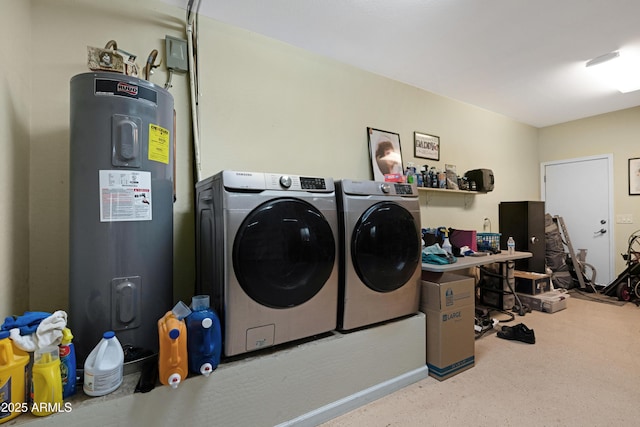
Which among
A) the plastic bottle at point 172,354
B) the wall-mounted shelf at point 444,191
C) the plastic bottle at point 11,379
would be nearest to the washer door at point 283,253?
the plastic bottle at point 172,354

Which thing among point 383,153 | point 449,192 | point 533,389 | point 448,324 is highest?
point 383,153

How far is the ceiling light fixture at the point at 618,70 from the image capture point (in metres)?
2.64

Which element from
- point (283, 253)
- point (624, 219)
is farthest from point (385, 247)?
point (624, 219)

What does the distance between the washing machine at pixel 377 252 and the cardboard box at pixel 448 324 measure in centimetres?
11

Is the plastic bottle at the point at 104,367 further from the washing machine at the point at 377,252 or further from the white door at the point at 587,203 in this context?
the white door at the point at 587,203

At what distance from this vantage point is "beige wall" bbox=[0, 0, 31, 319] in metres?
1.26

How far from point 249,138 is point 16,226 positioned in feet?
4.58

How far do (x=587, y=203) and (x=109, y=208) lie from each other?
5.93 meters

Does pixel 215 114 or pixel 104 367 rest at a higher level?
pixel 215 114

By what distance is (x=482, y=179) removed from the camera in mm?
3549

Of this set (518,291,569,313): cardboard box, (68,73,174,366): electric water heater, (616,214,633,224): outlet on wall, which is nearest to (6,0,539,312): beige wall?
(68,73,174,366): electric water heater

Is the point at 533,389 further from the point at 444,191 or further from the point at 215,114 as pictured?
the point at 215,114

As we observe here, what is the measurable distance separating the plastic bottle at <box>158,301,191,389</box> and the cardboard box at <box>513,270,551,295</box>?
3.85 meters

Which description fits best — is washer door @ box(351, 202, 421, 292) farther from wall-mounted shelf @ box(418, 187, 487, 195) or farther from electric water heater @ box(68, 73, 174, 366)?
wall-mounted shelf @ box(418, 187, 487, 195)
